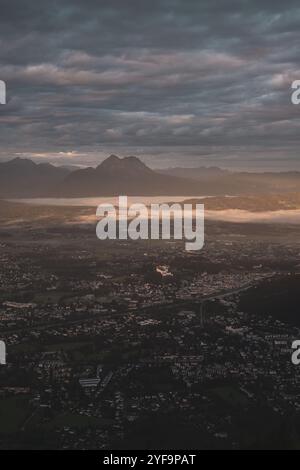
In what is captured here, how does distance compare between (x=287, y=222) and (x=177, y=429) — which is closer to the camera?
(x=177, y=429)

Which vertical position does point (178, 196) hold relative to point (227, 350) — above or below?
above

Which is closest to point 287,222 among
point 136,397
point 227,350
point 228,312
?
point 228,312

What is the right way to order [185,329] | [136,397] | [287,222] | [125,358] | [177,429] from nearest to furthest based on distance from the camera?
[177,429], [136,397], [125,358], [185,329], [287,222]

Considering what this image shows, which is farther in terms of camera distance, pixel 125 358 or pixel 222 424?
pixel 125 358

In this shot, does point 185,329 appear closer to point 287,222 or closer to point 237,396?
point 237,396

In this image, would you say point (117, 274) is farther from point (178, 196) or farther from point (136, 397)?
point (178, 196)
